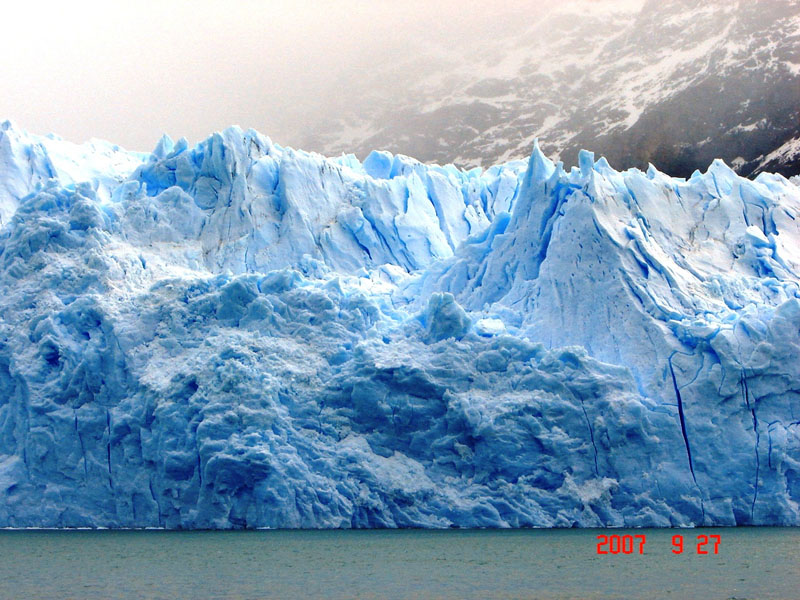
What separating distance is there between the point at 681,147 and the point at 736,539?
62.2 feet

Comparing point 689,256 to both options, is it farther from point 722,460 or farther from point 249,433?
point 249,433

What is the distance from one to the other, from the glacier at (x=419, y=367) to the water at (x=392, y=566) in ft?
2.51

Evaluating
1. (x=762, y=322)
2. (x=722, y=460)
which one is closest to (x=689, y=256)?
(x=762, y=322)

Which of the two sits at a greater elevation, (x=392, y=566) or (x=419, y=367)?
(x=419, y=367)

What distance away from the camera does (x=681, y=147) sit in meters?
33.9

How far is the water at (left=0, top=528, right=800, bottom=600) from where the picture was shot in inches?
491

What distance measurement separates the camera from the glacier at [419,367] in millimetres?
18781

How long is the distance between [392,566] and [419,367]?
5300 millimetres

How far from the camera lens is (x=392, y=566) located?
1479 cm

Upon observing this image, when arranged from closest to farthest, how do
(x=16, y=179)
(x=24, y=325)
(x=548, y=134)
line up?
(x=24, y=325) < (x=16, y=179) < (x=548, y=134)

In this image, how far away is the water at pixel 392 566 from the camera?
40.9 ft

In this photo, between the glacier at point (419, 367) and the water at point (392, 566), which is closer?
the water at point (392, 566)

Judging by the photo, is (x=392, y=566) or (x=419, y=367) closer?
(x=392, y=566)

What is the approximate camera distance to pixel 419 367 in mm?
19469
